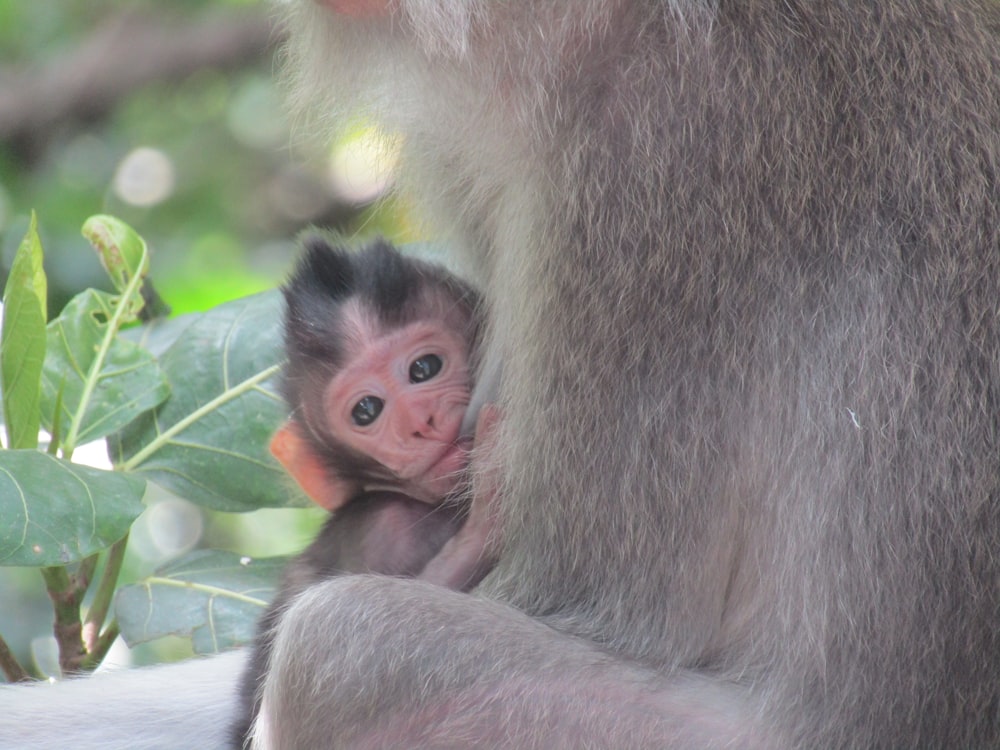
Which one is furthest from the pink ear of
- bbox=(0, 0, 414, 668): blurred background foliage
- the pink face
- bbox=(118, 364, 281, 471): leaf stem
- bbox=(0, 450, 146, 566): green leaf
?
bbox=(0, 0, 414, 668): blurred background foliage

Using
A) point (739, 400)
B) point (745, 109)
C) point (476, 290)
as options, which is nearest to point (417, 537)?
point (476, 290)

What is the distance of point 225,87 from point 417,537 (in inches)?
208

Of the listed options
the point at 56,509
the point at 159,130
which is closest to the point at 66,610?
the point at 56,509

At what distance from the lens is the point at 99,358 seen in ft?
12.3

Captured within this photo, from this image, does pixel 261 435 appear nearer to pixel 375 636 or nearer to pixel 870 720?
pixel 375 636

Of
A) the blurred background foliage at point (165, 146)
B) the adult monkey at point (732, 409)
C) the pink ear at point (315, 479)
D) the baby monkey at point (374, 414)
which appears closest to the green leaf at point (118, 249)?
the baby monkey at point (374, 414)

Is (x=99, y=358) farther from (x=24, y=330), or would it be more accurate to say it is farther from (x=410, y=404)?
(x=410, y=404)

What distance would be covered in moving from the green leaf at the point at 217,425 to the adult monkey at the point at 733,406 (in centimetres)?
110

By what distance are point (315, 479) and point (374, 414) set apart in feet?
0.90

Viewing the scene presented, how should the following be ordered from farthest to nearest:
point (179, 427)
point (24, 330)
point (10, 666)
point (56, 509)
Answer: point (179, 427)
point (10, 666)
point (24, 330)
point (56, 509)

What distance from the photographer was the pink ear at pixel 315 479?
12.1 ft

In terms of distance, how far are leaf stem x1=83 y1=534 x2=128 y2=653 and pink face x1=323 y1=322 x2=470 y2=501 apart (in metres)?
0.62

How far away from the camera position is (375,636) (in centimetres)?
277

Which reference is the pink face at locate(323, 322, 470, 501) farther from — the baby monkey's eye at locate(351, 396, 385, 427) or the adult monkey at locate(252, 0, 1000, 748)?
the adult monkey at locate(252, 0, 1000, 748)
